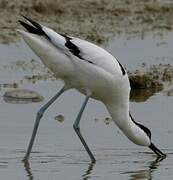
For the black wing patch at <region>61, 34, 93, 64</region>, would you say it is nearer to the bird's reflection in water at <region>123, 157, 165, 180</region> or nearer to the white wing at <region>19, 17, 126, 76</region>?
the white wing at <region>19, 17, 126, 76</region>

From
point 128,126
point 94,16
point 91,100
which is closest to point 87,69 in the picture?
point 128,126

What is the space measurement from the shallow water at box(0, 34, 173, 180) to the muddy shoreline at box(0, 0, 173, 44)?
3638 mm

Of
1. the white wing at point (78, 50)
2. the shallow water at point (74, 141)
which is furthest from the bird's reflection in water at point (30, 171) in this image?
the white wing at point (78, 50)

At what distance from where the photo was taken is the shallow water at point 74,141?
28.5 feet

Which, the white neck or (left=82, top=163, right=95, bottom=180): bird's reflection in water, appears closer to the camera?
(left=82, top=163, right=95, bottom=180): bird's reflection in water

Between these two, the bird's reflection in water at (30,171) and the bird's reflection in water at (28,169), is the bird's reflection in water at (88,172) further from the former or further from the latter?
the bird's reflection in water at (28,169)

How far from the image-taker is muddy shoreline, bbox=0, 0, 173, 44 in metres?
16.3

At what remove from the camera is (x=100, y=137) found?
32.5 feet

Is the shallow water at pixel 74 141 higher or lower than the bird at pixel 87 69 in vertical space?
lower

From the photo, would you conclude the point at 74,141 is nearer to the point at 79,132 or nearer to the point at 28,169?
the point at 79,132

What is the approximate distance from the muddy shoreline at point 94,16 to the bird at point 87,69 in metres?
6.19

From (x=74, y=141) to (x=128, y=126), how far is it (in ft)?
2.74

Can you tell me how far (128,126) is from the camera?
365 inches

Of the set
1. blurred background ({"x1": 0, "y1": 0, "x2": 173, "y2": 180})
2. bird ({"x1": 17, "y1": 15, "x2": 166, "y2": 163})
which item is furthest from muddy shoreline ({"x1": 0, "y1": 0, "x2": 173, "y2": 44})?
bird ({"x1": 17, "y1": 15, "x2": 166, "y2": 163})
